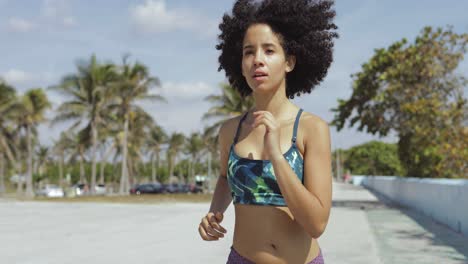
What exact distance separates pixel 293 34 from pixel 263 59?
216mm

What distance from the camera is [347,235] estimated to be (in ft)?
45.1

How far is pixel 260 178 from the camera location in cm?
202

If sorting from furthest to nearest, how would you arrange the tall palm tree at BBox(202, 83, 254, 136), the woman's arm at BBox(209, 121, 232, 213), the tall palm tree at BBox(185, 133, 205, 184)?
the tall palm tree at BBox(185, 133, 205, 184) → the tall palm tree at BBox(202, 83, 254, 136) → the woman's arm at BBox(209, 121, 232, 213)

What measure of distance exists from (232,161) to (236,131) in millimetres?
173

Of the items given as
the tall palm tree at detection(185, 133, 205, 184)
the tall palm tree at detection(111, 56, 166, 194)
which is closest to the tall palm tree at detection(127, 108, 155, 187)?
the tall palm tree at detection(111, 56, 166, 194)

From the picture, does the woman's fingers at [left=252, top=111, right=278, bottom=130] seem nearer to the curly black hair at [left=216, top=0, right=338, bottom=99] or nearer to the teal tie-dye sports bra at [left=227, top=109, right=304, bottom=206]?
the teal tie-dye sports bra at [left=227, top=109, right=304, bottom=206]

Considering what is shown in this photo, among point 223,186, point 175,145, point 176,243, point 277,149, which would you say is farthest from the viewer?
point 175,145

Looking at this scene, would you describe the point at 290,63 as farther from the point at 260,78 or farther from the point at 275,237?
the point at 275,237

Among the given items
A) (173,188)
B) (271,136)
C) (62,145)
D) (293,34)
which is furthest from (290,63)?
(62,145)

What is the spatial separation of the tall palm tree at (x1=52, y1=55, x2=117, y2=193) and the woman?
144 ft

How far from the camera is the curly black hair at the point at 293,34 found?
7.34 ft

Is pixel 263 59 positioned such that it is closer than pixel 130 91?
Yes

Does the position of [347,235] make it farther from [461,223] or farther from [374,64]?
[374,64]

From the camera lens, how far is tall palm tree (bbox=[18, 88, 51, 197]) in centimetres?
5372
